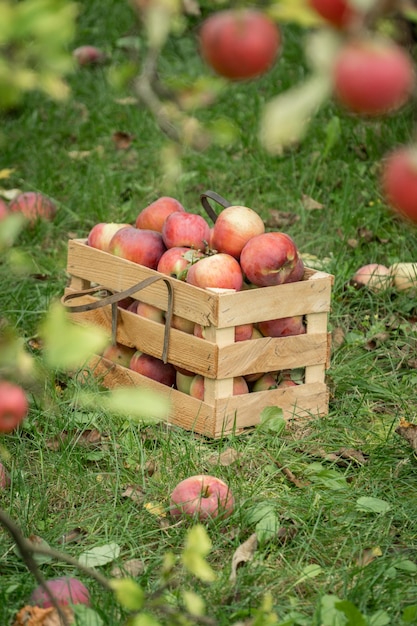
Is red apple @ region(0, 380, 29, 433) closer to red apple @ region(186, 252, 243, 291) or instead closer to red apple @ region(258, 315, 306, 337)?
red apple @ region(186, 252, 243, 291)

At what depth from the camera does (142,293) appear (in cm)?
284

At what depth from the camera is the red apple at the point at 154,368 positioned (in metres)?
2.86

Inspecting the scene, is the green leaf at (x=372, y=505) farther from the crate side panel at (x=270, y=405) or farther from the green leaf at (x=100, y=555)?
the green leaf at (x=100, y=555)

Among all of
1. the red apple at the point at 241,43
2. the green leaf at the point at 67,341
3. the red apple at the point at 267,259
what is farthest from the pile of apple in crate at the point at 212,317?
the red apple at the point at 241,43

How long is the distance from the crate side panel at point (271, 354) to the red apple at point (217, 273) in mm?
158

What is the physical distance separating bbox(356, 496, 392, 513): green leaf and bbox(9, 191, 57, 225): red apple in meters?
2.11

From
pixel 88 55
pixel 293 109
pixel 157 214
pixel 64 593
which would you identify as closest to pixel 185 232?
pixel 157 214

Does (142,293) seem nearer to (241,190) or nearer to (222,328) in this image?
(222,328)

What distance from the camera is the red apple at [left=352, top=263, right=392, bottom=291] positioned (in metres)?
3.52

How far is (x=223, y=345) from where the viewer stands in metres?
2.63

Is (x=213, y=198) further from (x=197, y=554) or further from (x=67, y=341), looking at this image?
(x=67, y=341)

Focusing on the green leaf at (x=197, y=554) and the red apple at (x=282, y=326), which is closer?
the green leaf at (x=197, y=554)

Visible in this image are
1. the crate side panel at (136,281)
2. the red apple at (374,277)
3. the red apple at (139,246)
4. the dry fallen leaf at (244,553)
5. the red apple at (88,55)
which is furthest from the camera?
the red apple at (88,55)

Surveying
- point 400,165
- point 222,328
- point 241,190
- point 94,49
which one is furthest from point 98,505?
point 94,49
